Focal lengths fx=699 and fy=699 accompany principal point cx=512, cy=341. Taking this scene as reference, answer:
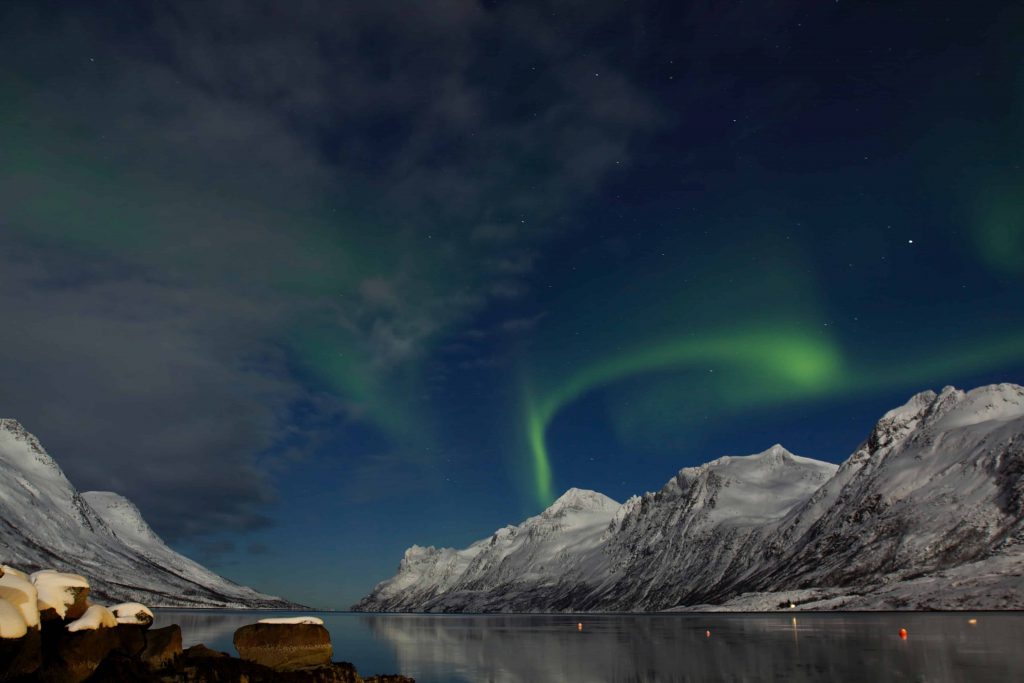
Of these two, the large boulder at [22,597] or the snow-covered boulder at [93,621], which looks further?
the snow-covered boulder at [93,621]

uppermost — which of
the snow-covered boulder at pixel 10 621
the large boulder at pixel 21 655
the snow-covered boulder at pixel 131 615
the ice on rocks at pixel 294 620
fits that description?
the ice on rocks at pixel 294 620

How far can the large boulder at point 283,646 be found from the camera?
40.8m

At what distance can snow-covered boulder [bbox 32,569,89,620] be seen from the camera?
29.3 metres

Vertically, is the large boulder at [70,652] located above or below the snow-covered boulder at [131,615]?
below

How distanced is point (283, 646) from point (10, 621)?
20.4 metres

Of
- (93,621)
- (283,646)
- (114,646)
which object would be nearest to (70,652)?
(93,621)

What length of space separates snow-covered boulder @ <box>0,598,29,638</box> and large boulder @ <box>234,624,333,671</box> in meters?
18.6

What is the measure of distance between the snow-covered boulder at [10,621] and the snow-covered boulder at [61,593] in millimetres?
5661

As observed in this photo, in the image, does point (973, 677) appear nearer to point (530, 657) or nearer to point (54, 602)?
point (530, 657)

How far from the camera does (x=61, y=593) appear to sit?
98.3 feet

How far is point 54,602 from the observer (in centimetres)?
2942

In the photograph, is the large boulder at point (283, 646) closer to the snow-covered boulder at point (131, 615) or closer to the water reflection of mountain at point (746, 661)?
the snow-covered boulder at point (131, 615)

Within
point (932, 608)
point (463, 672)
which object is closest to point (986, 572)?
point (932, 608)

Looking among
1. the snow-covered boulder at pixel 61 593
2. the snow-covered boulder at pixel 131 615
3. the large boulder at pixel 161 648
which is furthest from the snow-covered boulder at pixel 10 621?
the snow-covered boulder at pixel 131 615
